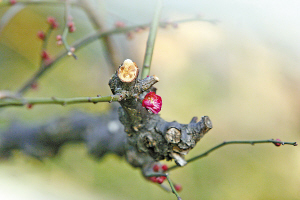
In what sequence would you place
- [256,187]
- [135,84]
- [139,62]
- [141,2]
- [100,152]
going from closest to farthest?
1. [135,84]
2. [100,152]
3. [256,187]
4. [141,2]
5. [139,62]

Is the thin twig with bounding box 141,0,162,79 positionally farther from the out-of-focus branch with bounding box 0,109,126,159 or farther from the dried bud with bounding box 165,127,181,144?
the out-of-focus branch with bounding box 0,109,126,159

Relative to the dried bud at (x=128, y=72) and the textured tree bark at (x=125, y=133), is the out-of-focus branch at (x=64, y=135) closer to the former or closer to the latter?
the textured tree bark at (x=125, y=133)

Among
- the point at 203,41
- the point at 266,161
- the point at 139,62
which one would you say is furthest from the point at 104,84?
the point at 266,161

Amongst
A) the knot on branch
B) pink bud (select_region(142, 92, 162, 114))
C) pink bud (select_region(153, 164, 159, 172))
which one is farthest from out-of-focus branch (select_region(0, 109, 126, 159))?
pink bud (select_region(142, 92, 162, 114))

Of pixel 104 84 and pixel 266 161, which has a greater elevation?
pixel 104 84

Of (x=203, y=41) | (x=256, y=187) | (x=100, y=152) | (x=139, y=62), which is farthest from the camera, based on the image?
(x=139, y=62)

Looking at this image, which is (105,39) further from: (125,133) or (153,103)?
(153,103)

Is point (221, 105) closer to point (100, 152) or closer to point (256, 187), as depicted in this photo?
point (256, 187)
